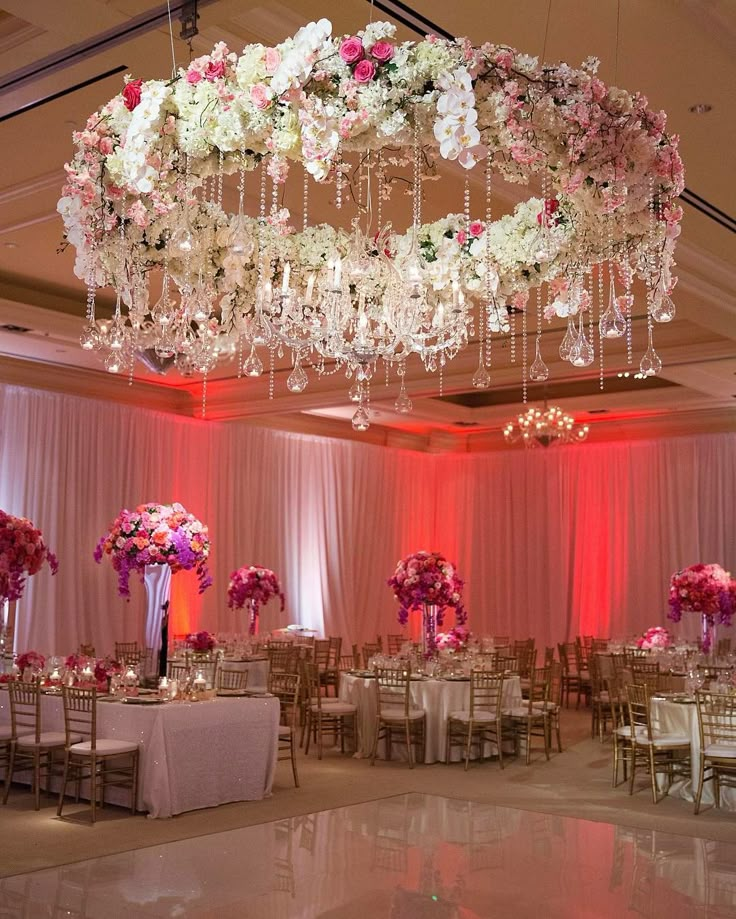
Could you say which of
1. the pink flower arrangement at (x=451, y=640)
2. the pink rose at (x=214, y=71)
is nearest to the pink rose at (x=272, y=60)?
the pink rose at (x=214, y=71)

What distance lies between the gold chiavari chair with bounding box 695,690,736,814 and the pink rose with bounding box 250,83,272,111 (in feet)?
20.2

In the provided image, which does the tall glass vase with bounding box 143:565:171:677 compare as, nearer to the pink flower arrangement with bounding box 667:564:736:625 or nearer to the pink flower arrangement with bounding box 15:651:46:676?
the pink flower arrangement with bounding box 15:651:46:676

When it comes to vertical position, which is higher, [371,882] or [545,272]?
[545,272]

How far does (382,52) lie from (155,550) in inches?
251

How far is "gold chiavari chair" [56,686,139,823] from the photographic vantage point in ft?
25.0

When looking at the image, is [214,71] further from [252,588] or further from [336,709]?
[252,588]

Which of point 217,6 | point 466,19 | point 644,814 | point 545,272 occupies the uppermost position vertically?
point 466,19

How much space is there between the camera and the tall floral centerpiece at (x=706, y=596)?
12633mm

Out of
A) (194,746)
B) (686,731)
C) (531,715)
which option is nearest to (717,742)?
(686,731)

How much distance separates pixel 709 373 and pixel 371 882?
9305 mm

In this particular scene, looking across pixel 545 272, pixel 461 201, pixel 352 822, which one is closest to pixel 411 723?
pixel 352 822

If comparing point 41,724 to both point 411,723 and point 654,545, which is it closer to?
point 411,723

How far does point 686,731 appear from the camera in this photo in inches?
354

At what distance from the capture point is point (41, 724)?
8.53 m
